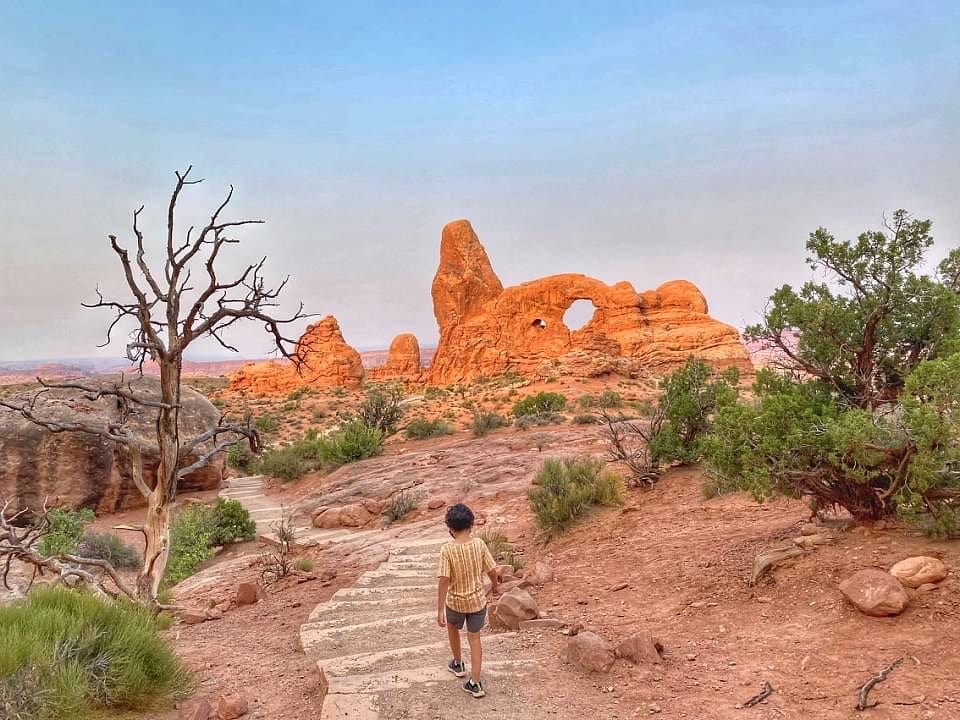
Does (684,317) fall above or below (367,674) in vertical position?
above

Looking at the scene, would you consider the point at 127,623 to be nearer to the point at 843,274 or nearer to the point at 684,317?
the point at 843,274

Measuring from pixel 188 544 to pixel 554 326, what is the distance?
36359 mm

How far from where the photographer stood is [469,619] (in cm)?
391

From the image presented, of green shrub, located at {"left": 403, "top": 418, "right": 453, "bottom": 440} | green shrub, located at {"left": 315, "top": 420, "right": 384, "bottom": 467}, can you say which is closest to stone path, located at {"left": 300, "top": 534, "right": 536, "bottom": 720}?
green shrub, located at {"left": 315, "top": 420, "right": 384, "bottom": 467}

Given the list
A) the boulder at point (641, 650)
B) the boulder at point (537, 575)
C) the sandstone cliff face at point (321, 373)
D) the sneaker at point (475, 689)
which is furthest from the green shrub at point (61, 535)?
the sandstone cliff face at point (321, 373)

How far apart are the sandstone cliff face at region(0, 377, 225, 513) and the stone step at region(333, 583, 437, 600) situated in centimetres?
983

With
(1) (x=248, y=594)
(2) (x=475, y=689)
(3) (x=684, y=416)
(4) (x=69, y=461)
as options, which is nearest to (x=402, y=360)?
(4) (x=69, y=461)

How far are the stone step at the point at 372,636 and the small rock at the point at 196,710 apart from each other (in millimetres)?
927

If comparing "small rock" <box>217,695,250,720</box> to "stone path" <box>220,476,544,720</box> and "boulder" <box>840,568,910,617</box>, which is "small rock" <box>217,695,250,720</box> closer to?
"stone path" <box>220,476,544,720</box>

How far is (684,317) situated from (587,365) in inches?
389

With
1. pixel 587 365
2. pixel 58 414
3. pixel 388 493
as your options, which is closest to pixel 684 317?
pixel 587 365

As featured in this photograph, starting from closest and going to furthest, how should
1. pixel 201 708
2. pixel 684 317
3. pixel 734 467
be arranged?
pixel 201 708 < pixel 734 467 < pixel 684 317

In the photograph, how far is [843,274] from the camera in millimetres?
5477

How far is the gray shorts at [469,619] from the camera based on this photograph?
12.8 ft
